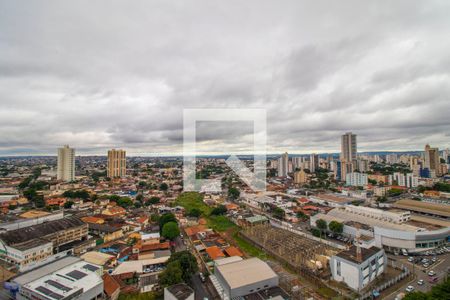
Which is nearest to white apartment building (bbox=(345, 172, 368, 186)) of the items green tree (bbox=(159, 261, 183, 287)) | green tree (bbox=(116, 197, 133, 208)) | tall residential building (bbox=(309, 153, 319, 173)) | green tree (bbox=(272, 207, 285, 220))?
tall residential building (bbox=(309, 153, 319, 173))

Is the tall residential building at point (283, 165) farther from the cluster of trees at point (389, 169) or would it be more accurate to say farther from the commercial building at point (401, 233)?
the commercial building at point (401, 233)

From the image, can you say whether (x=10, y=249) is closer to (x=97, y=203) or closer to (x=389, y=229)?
(x=97, y=203)

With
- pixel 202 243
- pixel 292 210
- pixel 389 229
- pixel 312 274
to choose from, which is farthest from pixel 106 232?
pixel 389 229

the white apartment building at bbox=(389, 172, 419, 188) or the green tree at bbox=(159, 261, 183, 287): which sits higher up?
the white apartment building at bbox=(389, 172, 419, 188)

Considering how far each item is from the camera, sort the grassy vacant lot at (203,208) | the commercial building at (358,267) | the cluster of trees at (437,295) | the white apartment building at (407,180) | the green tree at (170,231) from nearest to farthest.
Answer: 1. the cluster of trees at (437,295)
2. the commercial building at (358,267)
3. the green tree at (170,231)
4. the grassy vacant lot at (203,208)
5. the white apartment building at (407,180)

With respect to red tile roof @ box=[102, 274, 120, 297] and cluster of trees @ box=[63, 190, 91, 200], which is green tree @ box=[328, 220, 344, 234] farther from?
cluster of trees @ box=[63, 190, 91, 200]

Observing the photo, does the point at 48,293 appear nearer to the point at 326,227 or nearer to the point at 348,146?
the point at 326,227

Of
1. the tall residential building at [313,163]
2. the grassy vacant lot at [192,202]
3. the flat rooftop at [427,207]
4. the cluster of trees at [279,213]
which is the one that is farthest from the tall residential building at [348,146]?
the grassy vacant lot at [192,202]
